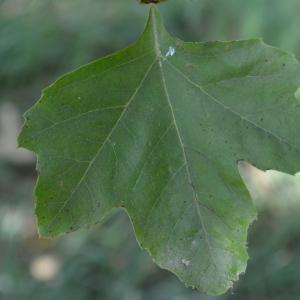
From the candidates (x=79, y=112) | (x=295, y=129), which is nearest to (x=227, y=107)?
(x=295, y=129)

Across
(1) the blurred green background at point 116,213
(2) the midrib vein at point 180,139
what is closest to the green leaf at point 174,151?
(2) the midrib vein at point 180,139

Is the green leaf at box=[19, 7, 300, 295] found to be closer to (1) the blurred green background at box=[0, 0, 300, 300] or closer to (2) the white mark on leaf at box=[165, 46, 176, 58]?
(2) the white mark on leaf at box=[165, 46, 176, 58]

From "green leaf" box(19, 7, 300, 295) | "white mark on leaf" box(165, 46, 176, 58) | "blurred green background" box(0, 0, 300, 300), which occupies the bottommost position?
"blurred green background" box(0, 0, 300, 300)

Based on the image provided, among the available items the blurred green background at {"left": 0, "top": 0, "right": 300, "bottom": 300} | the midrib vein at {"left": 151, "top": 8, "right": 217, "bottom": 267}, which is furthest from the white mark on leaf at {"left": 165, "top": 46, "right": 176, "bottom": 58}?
the blurred green background at {"left": 0, "top": 0, "right": 300, "bottom": 300}

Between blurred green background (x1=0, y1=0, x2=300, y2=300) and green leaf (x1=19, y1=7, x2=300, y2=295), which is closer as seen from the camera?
green leaf (x1=19, y1=7, x2=300, y2=295)

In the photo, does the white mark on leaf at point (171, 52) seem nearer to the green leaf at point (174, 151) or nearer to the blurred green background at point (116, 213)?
the green leaf at point (174, 151)

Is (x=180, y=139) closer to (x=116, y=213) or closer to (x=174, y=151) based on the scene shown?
(x=174, y=151)

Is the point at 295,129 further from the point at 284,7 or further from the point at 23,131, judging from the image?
the point at 284,7
